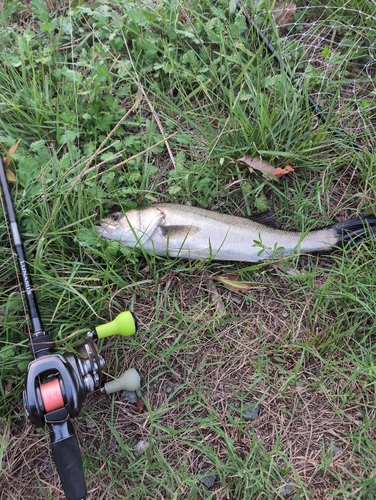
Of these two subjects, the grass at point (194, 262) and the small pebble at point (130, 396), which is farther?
the small pebble at point (130, 396)

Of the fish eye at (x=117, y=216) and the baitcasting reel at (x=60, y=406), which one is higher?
the fish eye at (x=117, y=216)

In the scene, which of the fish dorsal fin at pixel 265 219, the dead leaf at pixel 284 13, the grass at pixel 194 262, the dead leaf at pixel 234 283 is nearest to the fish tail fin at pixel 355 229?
the grass at pixel 194 262

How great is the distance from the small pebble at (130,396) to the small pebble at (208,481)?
24.6 inches

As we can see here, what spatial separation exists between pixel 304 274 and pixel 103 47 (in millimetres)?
2304

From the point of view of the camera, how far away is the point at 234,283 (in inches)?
110

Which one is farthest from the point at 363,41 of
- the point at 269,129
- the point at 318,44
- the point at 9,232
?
the point at 9,232

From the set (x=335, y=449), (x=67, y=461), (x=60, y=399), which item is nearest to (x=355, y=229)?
(x=335, y=449)

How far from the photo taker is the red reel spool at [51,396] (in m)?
1.94

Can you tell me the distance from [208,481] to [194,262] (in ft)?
4.50

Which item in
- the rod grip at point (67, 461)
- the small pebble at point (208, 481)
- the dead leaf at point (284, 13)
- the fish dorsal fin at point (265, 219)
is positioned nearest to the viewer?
the rod grip at point (67, 461)

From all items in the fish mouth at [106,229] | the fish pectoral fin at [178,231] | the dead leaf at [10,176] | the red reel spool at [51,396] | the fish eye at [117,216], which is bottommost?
the red reel spool at [51,396]

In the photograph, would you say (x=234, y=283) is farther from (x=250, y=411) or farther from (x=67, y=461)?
(x=67, y=461)

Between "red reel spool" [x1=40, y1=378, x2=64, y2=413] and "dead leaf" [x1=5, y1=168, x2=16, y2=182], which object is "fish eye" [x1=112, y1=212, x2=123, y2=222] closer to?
"dead leaf" [x1=5, y1=168, x2=16, y2=182]

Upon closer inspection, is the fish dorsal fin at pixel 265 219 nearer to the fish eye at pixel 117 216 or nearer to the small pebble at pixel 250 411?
the fish eye at pixel 117 216
